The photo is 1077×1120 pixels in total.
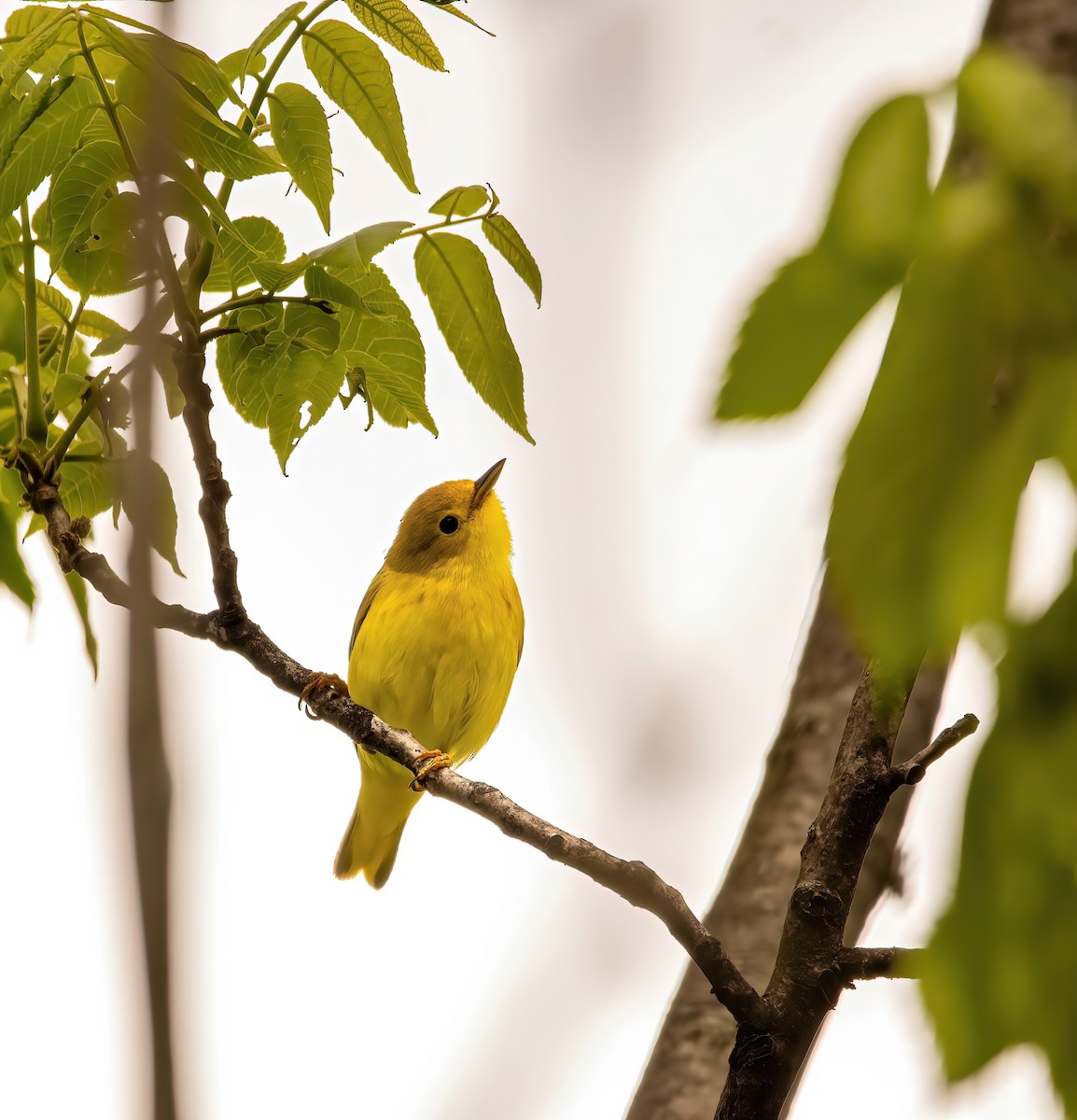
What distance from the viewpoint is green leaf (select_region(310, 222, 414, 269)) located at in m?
2.56

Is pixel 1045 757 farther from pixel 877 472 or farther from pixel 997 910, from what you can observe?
pixel 877 472

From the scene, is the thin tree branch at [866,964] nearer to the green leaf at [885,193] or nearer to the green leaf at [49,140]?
the green leaf at [885,193]

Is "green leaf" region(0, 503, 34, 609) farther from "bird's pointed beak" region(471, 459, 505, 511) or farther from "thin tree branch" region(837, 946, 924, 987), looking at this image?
"bird's pointed beak" region(471, 459, 505, 511)

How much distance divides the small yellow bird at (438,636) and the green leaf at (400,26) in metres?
3.06

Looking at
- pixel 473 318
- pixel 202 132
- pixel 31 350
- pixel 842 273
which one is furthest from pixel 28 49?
pixel 842 273

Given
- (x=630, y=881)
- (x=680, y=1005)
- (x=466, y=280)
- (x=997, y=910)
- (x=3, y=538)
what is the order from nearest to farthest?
1. (x=997, y=910)
2. (x=630, y=881)
3. (x=3, y=538)
4. (x=466, y=280)
5. (x=680, y=1005)

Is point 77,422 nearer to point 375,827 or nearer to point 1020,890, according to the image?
point 1020,890

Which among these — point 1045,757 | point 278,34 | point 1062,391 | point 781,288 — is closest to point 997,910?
point 1045,757

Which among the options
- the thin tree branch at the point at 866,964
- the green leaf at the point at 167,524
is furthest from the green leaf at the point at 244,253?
the thin tree branch at the point at 866,964

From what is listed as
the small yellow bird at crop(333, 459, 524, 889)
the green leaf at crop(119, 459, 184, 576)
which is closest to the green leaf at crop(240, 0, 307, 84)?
the green leaf at crop(119, 459, 184, 576)

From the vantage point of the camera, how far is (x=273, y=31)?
104 inches

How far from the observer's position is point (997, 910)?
0.86m

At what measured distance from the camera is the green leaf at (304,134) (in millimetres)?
2539

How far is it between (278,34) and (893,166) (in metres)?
2.04
